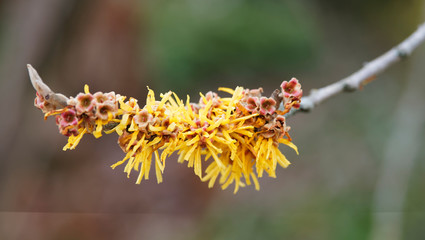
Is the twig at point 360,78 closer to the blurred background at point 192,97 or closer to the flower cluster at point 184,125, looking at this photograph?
the flower cluster at point 184,125

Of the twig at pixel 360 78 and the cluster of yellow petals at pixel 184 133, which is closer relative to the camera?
the cluster of yellow petals at pixel 184 133

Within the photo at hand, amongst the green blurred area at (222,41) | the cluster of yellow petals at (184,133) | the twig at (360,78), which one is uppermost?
the green blurred area at (222,41)

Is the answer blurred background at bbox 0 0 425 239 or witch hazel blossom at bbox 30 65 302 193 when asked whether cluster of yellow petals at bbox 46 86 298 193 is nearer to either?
witch hazel blossom at bbox 30 65 302 193

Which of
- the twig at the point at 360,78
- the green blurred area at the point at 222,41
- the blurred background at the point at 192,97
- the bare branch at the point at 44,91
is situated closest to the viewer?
the bare branch at the point at 44,91

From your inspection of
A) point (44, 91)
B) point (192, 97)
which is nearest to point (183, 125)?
point (44, 91)

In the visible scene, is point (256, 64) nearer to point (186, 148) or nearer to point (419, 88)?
point (419, 88)

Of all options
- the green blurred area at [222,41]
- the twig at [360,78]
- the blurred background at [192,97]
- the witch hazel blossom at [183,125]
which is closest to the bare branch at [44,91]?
the witch hazel blossom at [183,125]

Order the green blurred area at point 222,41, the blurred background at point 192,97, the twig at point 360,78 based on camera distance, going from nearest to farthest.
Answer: the twig at point 360,78 → the blurred background at point 192,97 → the green blurred area at point 222,41

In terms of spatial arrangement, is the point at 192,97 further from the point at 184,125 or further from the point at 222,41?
the point at 184,125
